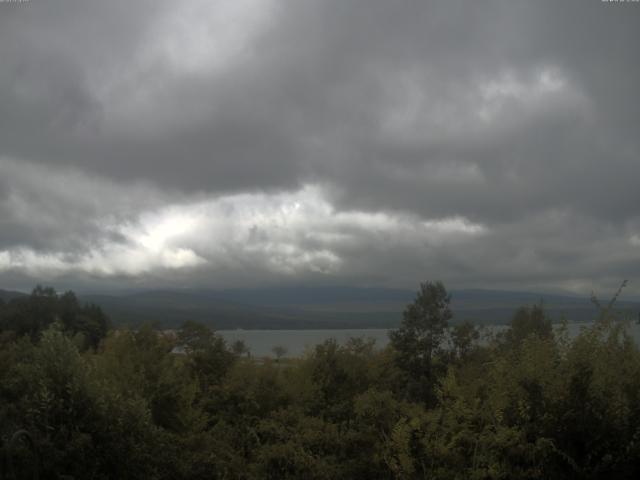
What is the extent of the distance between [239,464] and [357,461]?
2.71 m

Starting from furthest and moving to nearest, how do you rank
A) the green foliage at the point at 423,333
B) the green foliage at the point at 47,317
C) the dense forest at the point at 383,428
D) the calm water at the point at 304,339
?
1. the green foliage at the point at 47,317
2. the green foliage at the point at 423,333
3. the calm water at the point at 304,339
4. the dense forest at the point at 383,428

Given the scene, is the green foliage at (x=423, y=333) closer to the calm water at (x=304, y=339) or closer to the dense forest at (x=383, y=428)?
the calm water at (x=304, y=339)

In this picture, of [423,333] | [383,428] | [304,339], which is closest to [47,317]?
[304,339]

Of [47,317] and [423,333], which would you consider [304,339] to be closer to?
[47,317]

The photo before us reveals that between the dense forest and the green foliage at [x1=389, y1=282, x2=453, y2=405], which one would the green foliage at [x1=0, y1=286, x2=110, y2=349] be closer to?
the green foliage at [x1=389, y1=282, x2=453, y2=405]

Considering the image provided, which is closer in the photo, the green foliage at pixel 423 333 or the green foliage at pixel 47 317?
the green foliage at pixel 423 333

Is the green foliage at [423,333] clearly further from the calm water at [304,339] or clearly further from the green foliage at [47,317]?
the green foliage at [47,317]

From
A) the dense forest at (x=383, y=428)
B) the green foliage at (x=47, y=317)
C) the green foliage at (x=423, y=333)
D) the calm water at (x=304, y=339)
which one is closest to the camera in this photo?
the dense forest at (x=383, y=428)

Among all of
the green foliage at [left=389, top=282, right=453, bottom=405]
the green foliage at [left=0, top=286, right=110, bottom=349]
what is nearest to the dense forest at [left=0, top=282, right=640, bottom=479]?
the green foliage at [left=389, top=282, right=453, bottom=405]

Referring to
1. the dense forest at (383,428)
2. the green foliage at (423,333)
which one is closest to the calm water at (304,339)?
the dense forest at (383,428)

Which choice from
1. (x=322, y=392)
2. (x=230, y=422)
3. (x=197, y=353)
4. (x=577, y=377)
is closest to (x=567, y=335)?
(x=577, y=377)

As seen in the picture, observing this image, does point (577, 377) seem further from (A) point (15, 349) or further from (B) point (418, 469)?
(A) point (15, 349)

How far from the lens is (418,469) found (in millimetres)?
11297

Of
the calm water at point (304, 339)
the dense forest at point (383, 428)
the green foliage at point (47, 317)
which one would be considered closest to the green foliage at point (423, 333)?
the calm water at point (304, 339)
